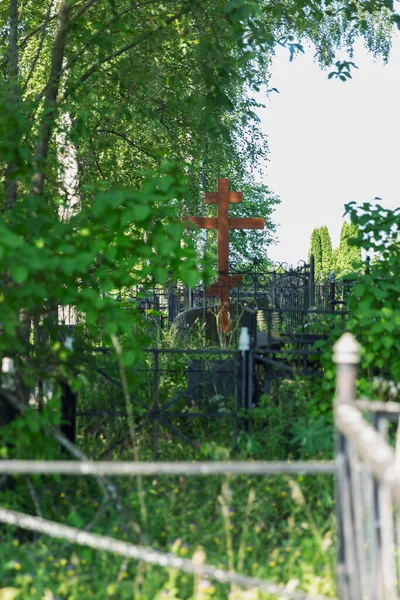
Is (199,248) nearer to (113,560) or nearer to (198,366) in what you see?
(198,366)

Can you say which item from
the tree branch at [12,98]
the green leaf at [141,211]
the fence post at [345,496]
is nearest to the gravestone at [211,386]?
the tree branch at [12,98]

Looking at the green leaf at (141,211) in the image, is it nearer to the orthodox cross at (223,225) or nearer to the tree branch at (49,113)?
the tree branch at (49,113)

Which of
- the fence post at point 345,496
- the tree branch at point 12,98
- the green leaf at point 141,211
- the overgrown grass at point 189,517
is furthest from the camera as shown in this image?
the tree branch at point 12,98

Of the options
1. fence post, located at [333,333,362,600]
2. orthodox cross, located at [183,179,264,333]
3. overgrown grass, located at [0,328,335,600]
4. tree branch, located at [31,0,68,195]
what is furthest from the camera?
orthodox cross, located at [183,179,264,333]

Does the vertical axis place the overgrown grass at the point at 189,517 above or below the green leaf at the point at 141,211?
below

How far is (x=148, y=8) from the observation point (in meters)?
7.55

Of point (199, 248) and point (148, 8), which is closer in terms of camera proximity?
point (148, 8)

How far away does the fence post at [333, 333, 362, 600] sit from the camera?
2836mm

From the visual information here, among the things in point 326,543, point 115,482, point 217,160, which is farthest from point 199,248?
point 326,543

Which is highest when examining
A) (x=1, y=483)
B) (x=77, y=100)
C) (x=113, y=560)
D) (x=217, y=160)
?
(x=217, y=160)

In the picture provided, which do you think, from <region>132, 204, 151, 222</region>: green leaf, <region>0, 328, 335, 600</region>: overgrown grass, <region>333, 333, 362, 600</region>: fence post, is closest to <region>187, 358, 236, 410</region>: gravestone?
<region>0, 328, 335, 600</region>: overgrown grass

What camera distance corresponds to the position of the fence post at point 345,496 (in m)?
2.84

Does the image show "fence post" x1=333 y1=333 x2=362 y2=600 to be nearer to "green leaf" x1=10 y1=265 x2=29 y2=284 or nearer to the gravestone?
"green leaf" x1=10 y1=265 x2=29 y2=284

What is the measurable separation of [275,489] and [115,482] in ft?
3.63
